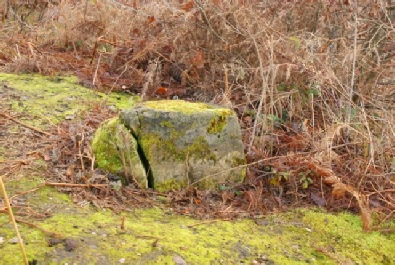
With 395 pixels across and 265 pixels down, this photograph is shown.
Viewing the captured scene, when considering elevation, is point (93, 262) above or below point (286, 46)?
below

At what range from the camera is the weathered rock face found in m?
3.71

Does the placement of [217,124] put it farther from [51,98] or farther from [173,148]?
[51,98]

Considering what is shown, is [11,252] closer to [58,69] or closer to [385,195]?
[385,195]

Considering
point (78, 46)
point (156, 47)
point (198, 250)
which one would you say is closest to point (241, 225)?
point (198, 250)

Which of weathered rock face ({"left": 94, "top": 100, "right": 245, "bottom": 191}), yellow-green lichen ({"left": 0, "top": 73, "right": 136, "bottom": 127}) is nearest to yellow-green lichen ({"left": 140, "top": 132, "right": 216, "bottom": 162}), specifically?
weathered rock face ({"left": 94, "top": 100, "right": 245, "bottom": 191})

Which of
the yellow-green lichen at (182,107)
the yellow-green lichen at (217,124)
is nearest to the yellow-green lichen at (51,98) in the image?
the yellow-green lichen at (182,107)

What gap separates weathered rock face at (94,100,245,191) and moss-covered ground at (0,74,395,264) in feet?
1.23

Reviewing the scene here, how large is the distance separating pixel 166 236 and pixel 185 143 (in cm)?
94

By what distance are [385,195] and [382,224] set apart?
27cm

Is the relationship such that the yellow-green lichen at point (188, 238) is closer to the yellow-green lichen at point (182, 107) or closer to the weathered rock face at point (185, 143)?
the weathered rock face at point (185, 143)

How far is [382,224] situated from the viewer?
12.4 ft

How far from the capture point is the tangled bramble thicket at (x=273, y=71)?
3.96 m

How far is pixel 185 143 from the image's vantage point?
375 centimetres

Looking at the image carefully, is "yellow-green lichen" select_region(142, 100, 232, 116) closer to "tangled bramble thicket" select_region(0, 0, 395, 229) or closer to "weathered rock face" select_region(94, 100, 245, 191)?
"weathered rock face" select_region(94, 100, 245, 191)
